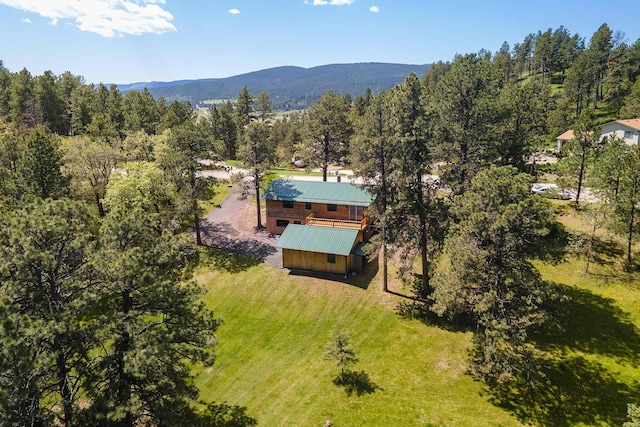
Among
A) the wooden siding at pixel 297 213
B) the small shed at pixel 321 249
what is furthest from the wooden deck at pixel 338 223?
the small shed at pixel 321 249

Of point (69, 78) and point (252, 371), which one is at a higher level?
point (69, 78)

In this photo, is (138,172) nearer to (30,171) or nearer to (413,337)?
(30,171)

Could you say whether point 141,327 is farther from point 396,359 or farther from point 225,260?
point 225,260

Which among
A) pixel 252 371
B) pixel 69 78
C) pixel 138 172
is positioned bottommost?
pixel 252 371

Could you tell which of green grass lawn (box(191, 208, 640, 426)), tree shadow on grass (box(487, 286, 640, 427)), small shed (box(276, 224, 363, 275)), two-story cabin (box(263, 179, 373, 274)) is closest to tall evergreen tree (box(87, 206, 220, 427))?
green grass lawn (box(191, 208, 640, 426))

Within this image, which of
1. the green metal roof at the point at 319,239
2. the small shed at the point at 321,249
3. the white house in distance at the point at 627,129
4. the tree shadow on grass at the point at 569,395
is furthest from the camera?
the white house in distance at the point at 627,129

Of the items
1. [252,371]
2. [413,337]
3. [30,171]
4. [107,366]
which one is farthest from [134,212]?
[30,171]

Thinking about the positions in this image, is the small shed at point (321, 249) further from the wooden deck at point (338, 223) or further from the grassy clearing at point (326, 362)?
the wooden deck at point (338, 223)
